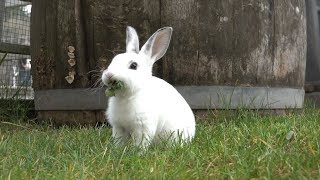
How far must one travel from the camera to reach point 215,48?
3.68 m

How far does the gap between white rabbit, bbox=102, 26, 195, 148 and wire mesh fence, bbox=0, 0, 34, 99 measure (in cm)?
204

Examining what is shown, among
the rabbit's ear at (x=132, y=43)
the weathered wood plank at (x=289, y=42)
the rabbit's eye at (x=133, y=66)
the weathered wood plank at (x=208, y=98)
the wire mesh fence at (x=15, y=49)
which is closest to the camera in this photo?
the rabbit's eye at (x=133, y=66)

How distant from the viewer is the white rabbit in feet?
8.12

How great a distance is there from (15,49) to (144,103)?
253 centimetres

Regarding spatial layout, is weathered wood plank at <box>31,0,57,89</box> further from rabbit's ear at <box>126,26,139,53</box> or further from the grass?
rabbit's ear at <box>126,26,139,53</box>

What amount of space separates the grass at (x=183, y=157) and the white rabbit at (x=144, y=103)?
0.10 m

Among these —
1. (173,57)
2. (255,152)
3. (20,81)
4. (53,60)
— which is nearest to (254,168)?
(255,152)

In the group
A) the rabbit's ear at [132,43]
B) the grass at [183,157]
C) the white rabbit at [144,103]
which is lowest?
the grass at [183,157]

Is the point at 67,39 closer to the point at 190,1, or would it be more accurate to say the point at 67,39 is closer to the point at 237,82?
the point at 190,1

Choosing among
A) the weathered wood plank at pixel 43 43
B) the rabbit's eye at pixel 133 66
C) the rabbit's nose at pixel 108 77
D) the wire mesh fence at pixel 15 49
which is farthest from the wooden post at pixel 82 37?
the rabbit's nose at pixel 108 77

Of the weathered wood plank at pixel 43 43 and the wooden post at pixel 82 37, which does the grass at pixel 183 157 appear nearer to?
the wooden post at pixel 82 37

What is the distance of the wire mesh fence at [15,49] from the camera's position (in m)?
4.56

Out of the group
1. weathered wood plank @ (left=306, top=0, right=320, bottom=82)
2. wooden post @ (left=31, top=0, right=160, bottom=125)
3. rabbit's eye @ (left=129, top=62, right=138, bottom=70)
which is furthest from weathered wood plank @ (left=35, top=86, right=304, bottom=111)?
weathered wood plank @ (left=306, top=0, right=320, bottom=82)

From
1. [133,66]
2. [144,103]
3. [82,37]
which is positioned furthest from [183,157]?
[82,37]
